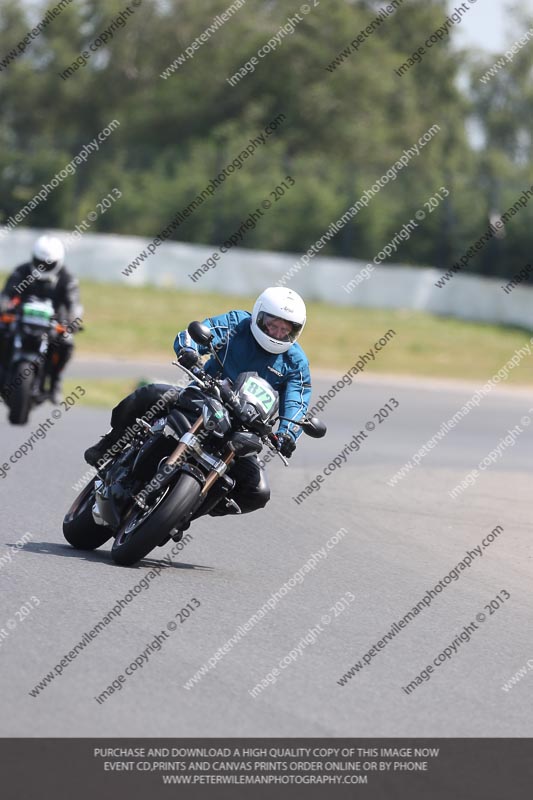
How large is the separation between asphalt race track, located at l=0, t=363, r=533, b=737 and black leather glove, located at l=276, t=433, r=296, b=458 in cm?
72

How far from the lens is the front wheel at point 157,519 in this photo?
7664mm

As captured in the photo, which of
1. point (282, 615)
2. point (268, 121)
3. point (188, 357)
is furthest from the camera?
point (268, 121)

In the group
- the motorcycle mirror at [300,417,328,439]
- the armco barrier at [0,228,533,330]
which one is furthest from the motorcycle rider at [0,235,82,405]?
the armco barrier at [0,228,533,330]

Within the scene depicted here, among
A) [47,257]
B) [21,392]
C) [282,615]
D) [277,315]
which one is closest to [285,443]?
[277,315]

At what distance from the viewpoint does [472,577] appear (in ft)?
30.4

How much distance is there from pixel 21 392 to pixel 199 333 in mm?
6931

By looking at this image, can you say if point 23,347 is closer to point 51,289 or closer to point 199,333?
point 51,289

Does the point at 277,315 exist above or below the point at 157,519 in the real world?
above

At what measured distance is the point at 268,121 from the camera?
4881 centimetres

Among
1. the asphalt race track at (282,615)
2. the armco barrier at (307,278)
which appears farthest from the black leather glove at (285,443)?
the armco barrier at (307,278)

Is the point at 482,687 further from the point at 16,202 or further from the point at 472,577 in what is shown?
the point at 16,202

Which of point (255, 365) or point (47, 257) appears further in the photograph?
point (47, 257)
